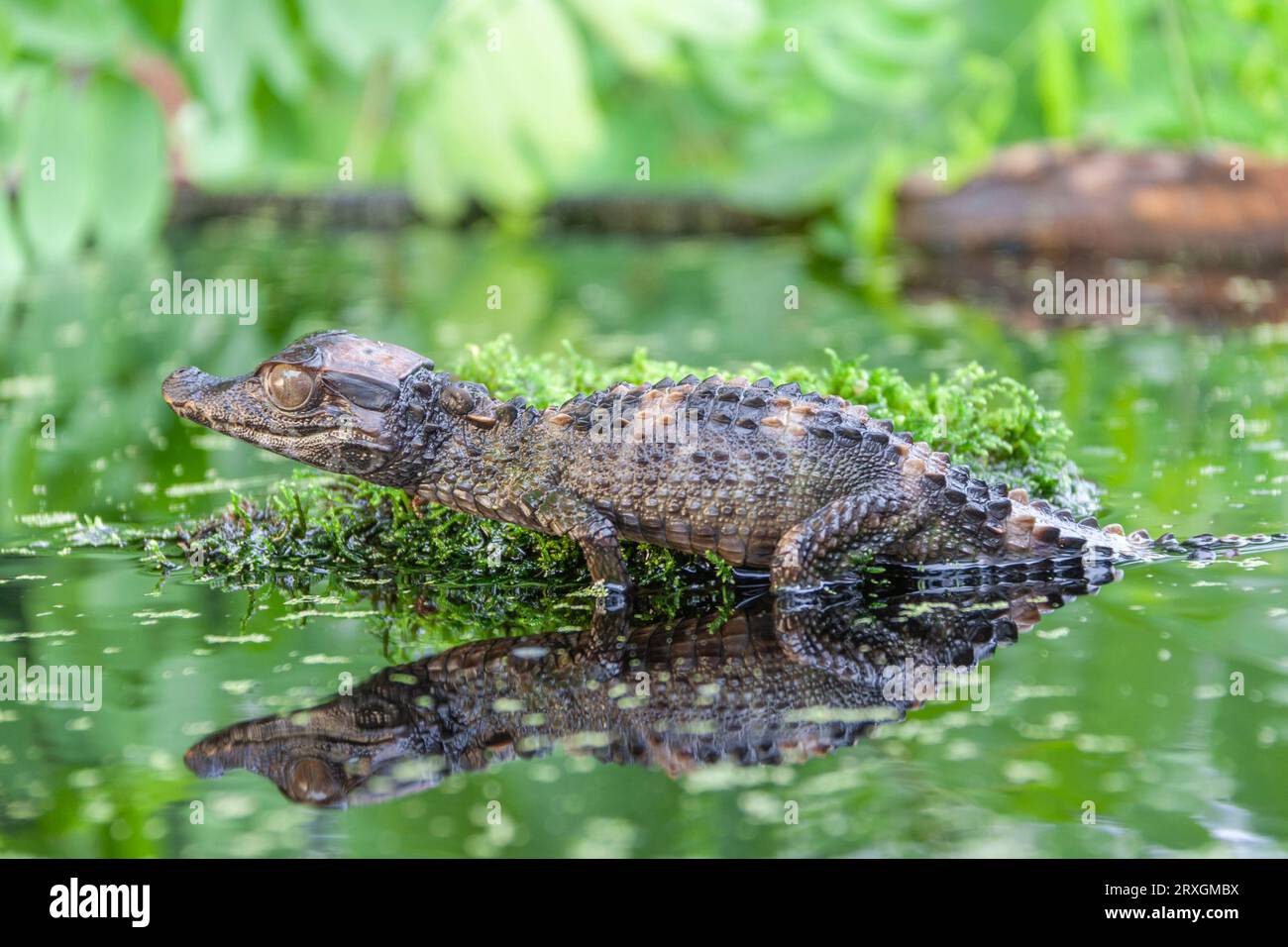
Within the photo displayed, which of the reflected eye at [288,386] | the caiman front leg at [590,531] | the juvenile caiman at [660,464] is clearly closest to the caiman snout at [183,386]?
the juvenile caiman at [660,464]

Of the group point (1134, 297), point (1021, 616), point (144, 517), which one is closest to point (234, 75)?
point (144, 517)

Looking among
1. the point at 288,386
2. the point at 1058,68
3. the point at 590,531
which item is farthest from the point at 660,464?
the point at 1058,68

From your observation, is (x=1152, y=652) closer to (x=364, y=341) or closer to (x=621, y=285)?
(x=364, y=341)

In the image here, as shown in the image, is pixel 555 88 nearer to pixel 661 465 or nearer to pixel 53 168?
pixel 53 168

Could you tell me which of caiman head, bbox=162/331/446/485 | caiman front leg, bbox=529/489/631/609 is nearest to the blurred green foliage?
caiman head, bbox=162/331/446/485

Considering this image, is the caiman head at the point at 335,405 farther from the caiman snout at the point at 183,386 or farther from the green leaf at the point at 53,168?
the green leaf at the point at 53,168

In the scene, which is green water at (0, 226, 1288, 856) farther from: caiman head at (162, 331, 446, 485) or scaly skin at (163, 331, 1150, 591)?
caiman head at (162, 331, 446, 485)

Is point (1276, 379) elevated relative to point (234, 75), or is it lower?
lower
